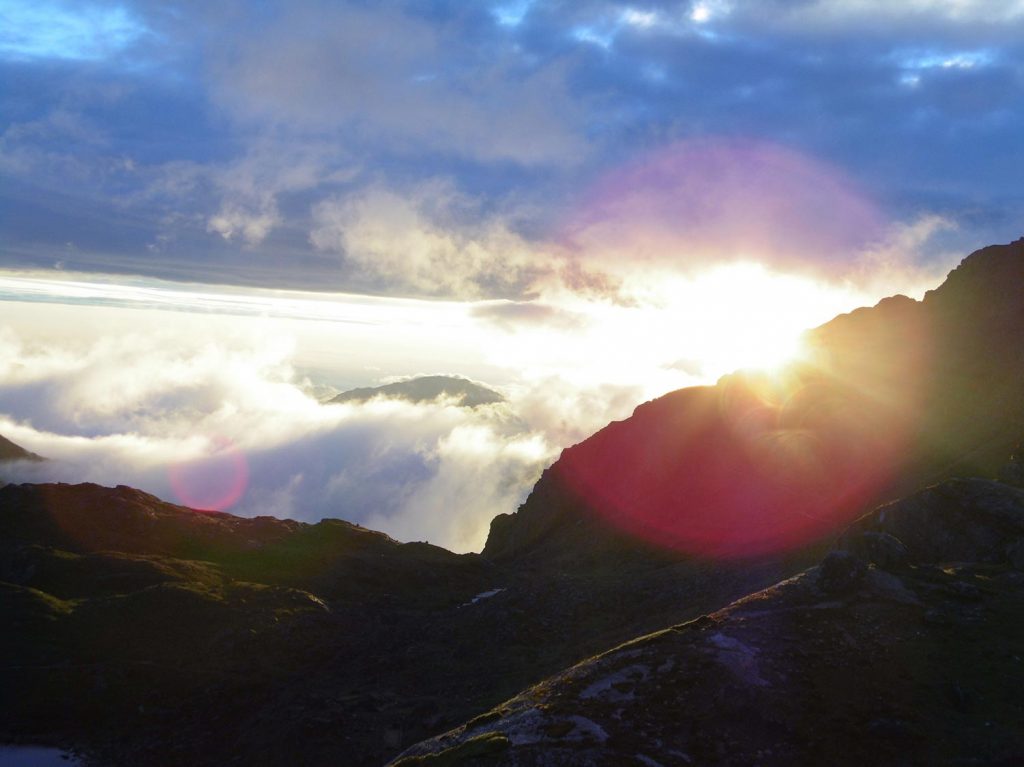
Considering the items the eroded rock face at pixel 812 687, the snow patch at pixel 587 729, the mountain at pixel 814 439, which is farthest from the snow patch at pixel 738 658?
the mountain at pixel 814 439

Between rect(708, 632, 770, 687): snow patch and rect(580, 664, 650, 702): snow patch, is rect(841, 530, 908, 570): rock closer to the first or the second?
rect(708, 632, 770, 687): snow patch

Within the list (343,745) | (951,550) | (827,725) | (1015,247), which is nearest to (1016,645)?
(827,725)

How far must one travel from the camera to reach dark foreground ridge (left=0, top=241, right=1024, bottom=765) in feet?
135

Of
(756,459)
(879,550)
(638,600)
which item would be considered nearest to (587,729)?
(879,550)

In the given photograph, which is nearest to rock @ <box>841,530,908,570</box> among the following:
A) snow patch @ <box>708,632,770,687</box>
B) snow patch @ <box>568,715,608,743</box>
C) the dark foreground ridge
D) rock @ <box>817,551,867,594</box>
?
the dark foreground ridge

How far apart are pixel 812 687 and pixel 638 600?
50237 mm

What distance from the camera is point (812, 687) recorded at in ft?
138

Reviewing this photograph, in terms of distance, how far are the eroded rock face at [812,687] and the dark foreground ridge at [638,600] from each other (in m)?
0.17

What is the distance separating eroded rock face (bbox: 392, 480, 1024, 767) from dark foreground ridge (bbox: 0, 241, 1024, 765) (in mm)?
170

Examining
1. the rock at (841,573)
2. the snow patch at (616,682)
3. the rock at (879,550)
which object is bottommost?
the snow patch at (616,682)

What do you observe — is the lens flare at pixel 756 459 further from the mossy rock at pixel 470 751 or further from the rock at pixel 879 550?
the mossy rock at pixel 470 751

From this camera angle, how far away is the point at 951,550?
62.3 metres

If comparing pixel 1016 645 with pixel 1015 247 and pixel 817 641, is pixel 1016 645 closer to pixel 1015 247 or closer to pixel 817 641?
pixel 817 641

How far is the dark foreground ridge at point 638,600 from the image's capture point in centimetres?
4106
